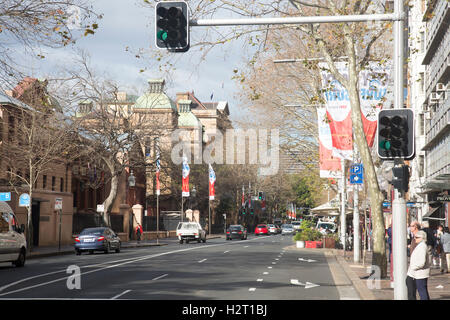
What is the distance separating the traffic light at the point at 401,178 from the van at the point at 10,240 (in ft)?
50.0

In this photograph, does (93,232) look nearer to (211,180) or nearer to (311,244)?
(311,244)

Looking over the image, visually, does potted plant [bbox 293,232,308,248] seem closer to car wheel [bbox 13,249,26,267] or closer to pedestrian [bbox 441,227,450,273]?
pedestrian [bbox 441,227,450,273]

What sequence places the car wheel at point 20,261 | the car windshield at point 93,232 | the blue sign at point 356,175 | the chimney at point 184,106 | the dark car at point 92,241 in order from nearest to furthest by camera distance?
the car wheel at point 20,261 → the blue sign at point 356,175 → the dark car at point 92,241 → the car windshield at point 93,232 → the chimney at point 184,106

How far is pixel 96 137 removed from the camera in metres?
47.6

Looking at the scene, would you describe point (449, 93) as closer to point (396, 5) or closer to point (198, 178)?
point (396, 5)

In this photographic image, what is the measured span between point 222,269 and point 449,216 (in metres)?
16.0

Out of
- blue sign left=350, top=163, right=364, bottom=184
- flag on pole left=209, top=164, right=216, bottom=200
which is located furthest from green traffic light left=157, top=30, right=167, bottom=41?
flag on pole left=209, top=164, right=216, bottom=200

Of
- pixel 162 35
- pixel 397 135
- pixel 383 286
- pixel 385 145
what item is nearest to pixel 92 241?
pixel 383 286

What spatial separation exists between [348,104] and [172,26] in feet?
44.1

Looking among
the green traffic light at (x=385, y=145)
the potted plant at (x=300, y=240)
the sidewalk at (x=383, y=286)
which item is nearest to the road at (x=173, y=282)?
the sidewalk at (x=383, y=286)

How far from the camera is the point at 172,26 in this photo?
12.0m

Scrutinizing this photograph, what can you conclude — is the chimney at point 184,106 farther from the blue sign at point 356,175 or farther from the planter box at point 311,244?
the blue sign at point 356,175

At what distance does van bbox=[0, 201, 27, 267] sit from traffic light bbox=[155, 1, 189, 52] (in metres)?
13.5

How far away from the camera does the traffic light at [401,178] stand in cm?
1223
